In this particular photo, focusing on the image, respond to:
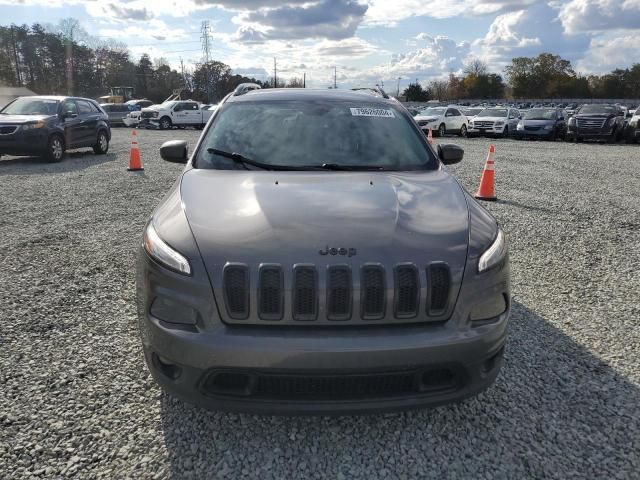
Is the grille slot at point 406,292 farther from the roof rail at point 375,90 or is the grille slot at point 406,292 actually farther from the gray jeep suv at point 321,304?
the roof rail at point 375,90

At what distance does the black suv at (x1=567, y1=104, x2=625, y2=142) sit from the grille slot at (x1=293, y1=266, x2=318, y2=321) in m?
23.4

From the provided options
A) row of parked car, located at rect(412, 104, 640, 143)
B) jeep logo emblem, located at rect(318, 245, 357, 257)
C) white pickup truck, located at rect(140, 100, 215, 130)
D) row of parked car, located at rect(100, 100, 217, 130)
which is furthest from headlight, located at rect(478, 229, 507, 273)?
white pickup truck, located at rect(140, 100, 215, 130)

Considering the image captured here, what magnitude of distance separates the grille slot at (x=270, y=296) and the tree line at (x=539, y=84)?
93.7m

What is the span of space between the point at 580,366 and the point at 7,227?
22.2 ft

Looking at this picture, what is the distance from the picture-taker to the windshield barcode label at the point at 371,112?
3.92 metres

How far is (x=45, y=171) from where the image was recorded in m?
11.6

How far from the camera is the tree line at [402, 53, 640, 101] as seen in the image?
3748 inches

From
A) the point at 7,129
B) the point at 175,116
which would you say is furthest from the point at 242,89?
the point at 175,116

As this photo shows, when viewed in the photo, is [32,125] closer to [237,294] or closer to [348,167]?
[348,167]

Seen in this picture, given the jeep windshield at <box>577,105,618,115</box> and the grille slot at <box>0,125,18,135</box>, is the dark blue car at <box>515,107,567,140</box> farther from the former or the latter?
the grille slot at <box>0,125,18,135</box>

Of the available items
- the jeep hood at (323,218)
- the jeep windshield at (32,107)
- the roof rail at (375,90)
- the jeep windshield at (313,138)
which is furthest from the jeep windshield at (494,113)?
the jeep hood at (323,218)

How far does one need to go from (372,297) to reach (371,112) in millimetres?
2148

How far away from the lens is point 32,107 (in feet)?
43.3

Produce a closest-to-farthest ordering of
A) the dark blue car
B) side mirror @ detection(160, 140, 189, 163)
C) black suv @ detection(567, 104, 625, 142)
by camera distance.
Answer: side mirror @ detection(160, 140, 189, 163), black suv @ detection(567, 104, 625, 142), the dark blue car
